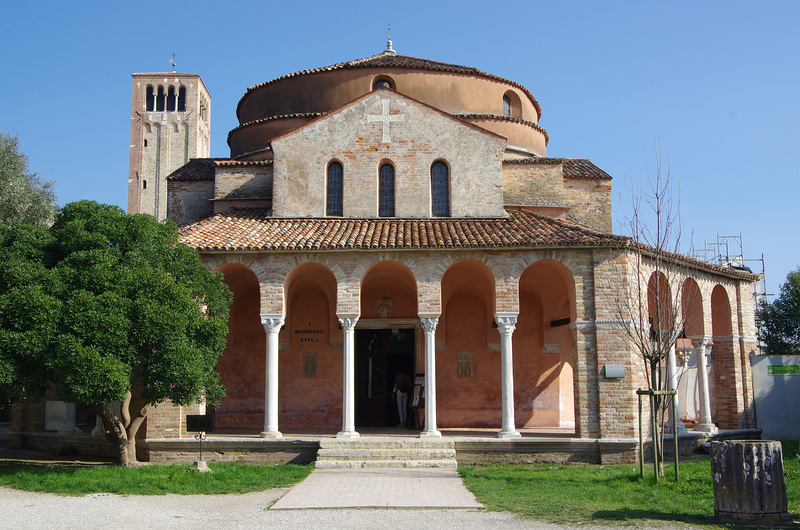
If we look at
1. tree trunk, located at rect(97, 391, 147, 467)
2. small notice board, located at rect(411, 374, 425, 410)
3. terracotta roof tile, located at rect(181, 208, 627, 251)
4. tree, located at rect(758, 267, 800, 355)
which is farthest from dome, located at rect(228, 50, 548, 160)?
tree, located at rect(758, 267, 800, 355)

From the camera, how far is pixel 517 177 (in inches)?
824

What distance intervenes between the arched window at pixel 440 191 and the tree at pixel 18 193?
594 inches

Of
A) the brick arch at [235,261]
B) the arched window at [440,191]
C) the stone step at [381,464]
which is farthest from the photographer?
the arched window at [440,191]

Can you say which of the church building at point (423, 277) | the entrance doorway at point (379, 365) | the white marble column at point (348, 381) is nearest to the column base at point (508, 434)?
the church building at point (423, 277)

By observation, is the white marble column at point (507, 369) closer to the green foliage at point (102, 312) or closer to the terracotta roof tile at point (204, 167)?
the green foliage at point (102, 312)

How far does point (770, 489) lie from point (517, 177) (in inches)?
516

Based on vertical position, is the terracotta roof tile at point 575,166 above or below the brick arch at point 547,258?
above

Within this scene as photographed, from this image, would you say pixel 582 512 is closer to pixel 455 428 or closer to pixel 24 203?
pixel 455 428

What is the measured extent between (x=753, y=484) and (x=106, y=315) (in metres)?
10.7

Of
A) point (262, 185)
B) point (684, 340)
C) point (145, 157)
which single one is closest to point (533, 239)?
point (684, 340)

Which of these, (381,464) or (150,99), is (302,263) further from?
(150,99)

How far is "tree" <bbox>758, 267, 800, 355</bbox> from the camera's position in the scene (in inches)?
1363

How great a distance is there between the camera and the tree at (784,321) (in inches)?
1363

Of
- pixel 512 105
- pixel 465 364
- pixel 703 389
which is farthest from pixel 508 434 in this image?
pixel 512 105
